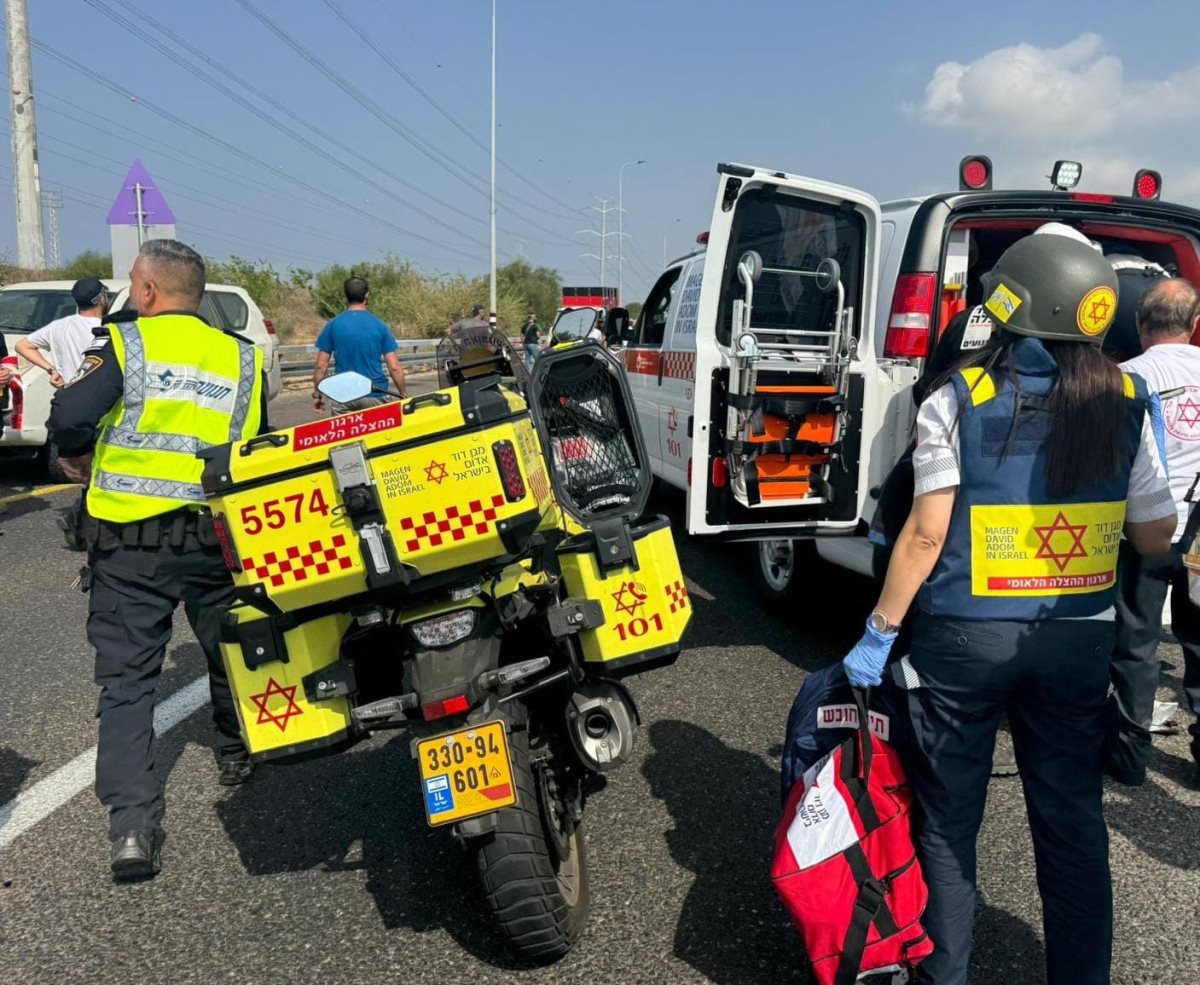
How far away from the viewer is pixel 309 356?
23.0 m

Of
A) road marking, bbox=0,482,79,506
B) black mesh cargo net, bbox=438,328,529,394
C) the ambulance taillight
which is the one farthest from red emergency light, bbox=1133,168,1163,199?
road marking, bbox=0,482,79,506

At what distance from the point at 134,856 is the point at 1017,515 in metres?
2.68

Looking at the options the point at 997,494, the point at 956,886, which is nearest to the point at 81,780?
the point at 956,886

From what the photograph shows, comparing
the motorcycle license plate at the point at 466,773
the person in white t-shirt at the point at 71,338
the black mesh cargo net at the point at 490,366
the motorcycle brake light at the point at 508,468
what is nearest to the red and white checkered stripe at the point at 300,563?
the motorcycle brake light at the point at 508,468

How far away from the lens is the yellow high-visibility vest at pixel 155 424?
309 centimetres

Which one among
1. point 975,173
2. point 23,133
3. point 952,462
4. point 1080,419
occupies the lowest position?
point 952,462

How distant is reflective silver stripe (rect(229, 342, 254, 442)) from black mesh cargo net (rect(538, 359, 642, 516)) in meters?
1.03

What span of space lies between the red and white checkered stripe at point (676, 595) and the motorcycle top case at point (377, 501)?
58 cm

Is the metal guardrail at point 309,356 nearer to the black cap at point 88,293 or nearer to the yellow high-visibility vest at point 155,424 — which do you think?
the black cap at point 88,293

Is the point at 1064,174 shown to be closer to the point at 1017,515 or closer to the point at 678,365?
the point at 678,365

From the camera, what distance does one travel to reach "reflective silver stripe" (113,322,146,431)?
10.1 ft

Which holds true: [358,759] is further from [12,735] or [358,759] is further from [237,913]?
[12,735]

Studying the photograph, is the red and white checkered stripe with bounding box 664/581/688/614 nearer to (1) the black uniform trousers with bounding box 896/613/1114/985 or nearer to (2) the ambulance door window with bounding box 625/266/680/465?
(1) the black uniform trousers with bounding box 896/613/1114/985

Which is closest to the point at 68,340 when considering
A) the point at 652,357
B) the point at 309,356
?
the point at 652,357
